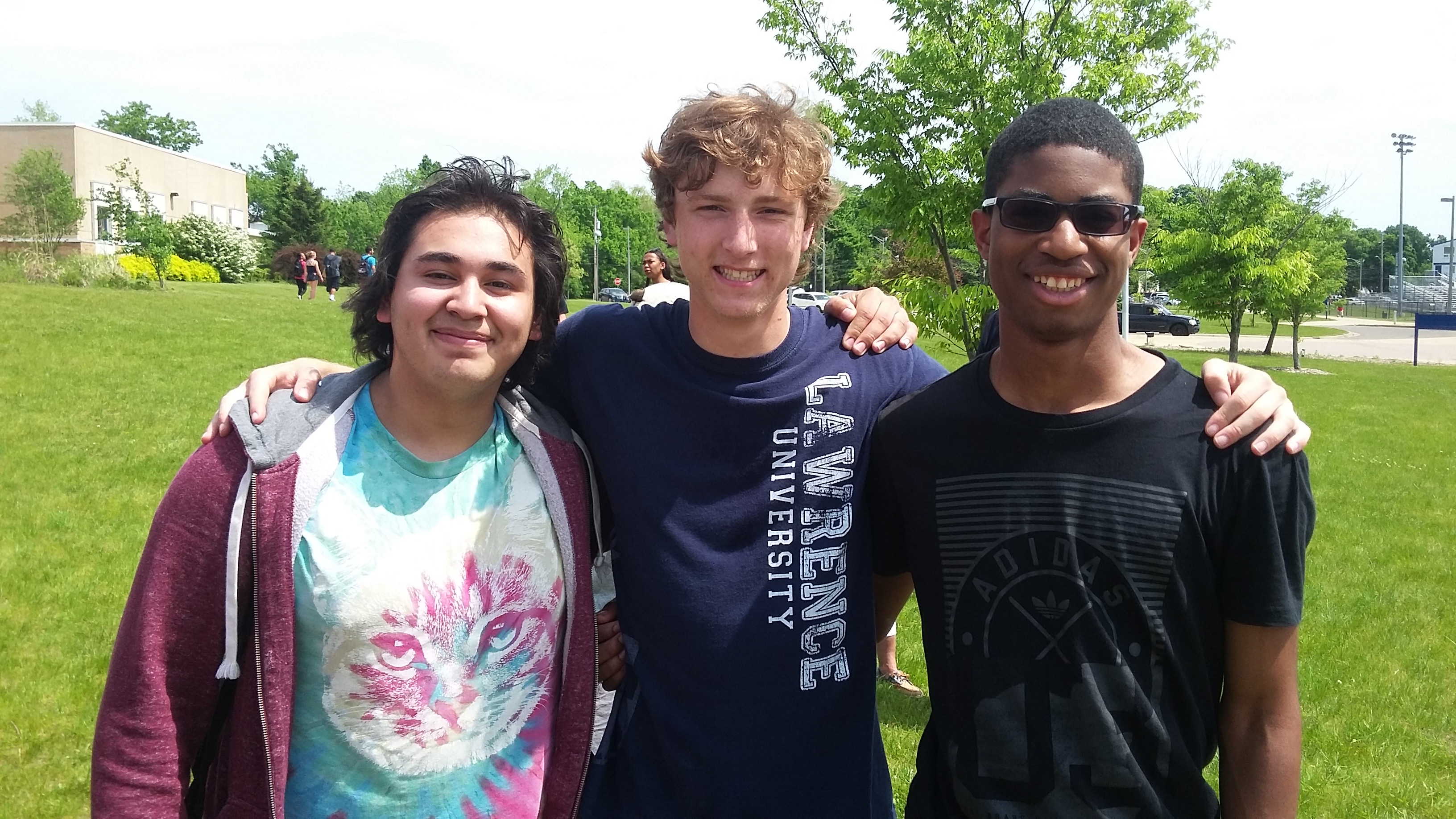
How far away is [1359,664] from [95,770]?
732 cm

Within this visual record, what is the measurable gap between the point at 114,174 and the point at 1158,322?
2222 inches

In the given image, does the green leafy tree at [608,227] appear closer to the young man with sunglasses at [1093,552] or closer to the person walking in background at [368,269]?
the person walking in background at [368,269]

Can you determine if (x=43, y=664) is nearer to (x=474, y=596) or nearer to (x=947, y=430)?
(x=474, y=596)

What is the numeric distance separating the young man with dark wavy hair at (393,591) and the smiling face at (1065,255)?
1.21 metres

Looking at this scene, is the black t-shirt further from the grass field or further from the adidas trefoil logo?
the grass field

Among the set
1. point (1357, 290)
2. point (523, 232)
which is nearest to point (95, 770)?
point (523, 232)

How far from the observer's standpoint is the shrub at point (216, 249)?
137 ft

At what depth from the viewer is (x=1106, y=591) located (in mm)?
2029

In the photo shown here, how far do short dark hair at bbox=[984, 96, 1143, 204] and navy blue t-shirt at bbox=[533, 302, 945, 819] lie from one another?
0.77m

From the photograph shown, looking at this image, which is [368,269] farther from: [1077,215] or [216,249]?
[216,249]

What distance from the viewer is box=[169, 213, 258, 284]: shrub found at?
41906 mm

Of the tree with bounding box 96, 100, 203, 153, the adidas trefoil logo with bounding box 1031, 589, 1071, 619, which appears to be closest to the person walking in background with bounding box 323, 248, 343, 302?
the adidas trefoil logo with bounding box 1031, 589, 1071, 619

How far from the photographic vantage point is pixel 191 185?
6281 centimetres

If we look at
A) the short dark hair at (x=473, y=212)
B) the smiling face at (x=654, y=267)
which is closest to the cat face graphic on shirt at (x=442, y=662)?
the short dark hair at (x=473, y=212)
